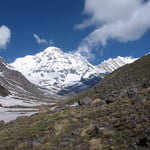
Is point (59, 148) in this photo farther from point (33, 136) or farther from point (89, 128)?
point (33, 136)

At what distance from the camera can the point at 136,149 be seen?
11.5 metres

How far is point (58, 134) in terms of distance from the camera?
18188 mm

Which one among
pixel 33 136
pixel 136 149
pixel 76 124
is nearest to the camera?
pixel 136 149

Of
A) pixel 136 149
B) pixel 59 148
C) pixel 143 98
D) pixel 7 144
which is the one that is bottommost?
pixel 136 149

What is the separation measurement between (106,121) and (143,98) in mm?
7634

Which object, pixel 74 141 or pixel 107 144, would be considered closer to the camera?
pixel 107 144

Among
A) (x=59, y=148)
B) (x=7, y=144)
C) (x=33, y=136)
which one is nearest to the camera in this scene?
(x=59, y=148)

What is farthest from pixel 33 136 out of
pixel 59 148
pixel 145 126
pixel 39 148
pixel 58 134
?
pixel 145 126

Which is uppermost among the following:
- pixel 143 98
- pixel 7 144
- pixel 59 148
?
pixel 143 98

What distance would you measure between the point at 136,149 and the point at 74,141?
529cm

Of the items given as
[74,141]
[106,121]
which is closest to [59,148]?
[74,141]

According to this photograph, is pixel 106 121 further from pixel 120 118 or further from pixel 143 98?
pixel 143 98

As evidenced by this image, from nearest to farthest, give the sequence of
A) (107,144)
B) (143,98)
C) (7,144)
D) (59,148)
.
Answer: (107,144) → (59,148) → (7,144) → (143,98)

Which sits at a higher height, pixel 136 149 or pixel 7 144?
pixel 7 144
